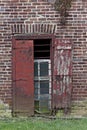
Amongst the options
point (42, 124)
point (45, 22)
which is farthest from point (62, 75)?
point (42, 124)

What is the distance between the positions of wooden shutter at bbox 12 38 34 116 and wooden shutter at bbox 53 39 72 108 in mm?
584

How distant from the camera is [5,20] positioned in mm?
11578

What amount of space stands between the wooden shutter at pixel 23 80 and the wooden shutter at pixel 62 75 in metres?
0.58

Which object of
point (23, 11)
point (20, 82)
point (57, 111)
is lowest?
point (57, 111)

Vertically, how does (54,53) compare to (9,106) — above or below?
above

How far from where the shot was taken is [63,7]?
11516 mm

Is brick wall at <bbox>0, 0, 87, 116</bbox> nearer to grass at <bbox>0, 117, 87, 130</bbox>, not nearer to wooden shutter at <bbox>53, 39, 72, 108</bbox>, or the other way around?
wooden shutter at <bbox>53, 39, 72, 108</bbox>

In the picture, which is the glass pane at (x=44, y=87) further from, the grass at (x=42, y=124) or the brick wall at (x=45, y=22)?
the grass at (x=42, y=124)

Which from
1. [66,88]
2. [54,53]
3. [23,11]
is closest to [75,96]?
[66,88]

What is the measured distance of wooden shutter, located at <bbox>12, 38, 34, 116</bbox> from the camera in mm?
11484

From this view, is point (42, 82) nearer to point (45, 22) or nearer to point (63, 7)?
point (45, 22)

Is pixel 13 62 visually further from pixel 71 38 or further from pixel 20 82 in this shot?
pixel 71 38

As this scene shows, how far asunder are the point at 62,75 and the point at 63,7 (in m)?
1.65

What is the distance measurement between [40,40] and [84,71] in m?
1.33
